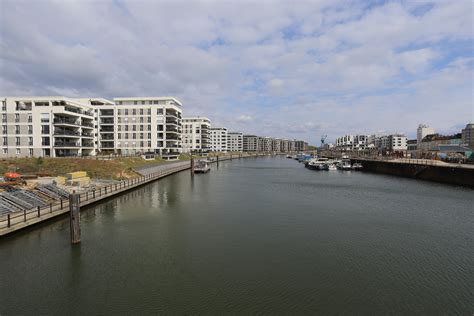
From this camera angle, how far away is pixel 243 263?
18203mm

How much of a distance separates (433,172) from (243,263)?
220 feet

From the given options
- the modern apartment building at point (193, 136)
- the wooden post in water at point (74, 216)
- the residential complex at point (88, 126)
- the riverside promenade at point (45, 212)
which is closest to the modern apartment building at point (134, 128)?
the residential complex at point (88, 126)

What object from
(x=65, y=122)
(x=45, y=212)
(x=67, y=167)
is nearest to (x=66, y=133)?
(x=65, y=122)

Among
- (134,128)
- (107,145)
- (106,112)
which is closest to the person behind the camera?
(134,128)

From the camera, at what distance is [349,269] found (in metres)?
17.5

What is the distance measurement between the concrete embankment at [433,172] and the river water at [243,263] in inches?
1194

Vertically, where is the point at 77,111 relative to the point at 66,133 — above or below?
above

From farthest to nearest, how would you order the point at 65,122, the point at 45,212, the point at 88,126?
the point at 88,126
the point at 65,122
the point at 45,212

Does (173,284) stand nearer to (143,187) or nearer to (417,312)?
(417,312)

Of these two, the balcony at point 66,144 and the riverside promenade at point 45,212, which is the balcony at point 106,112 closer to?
the balcony at point 66,144

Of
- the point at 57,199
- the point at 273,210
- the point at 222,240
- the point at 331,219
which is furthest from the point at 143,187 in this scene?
the point at 331,219

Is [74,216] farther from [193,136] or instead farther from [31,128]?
[193,136]

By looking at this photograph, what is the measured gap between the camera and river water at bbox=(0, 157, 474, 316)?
13.7 m

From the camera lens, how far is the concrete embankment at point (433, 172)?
56.0 m
